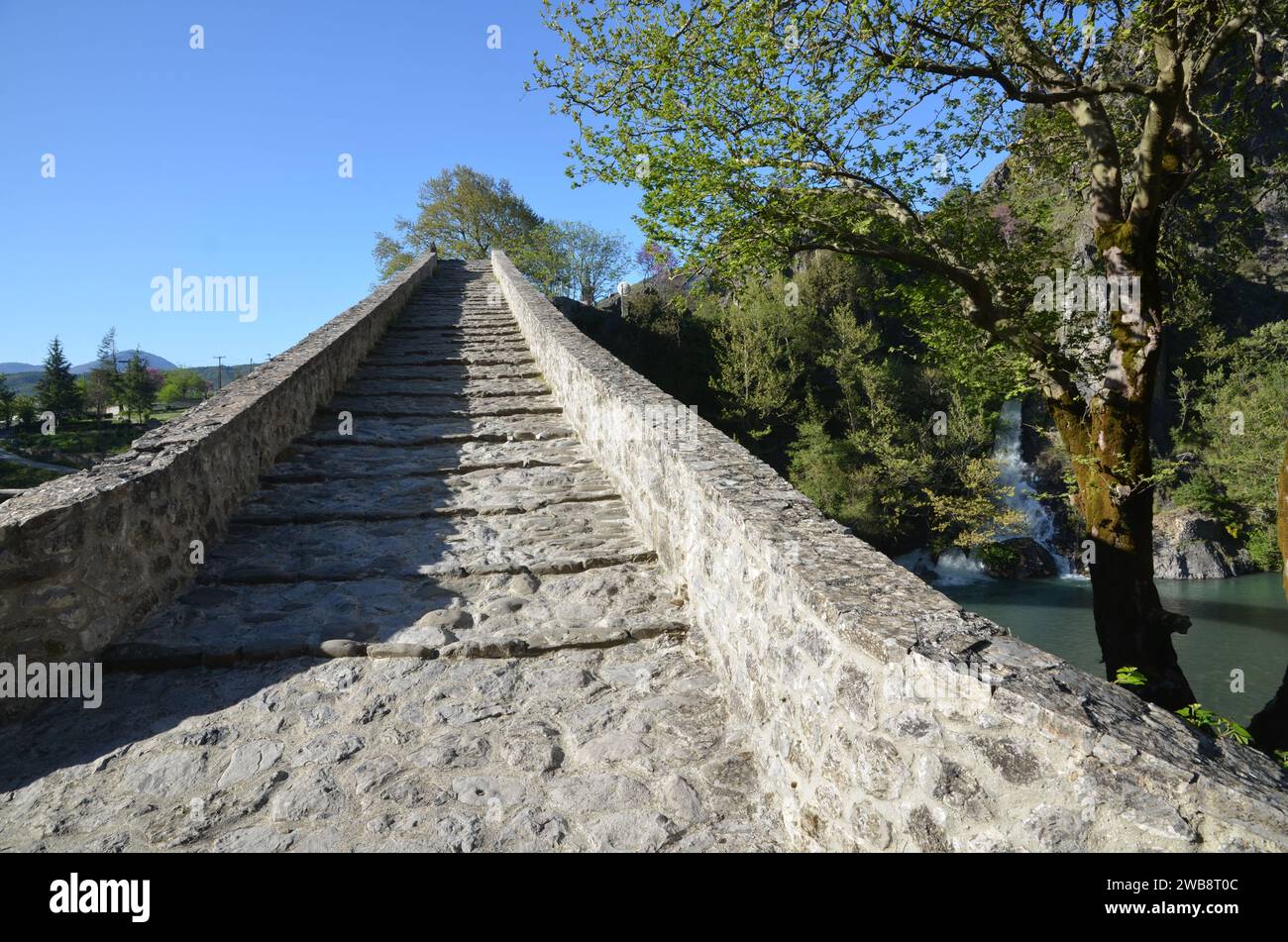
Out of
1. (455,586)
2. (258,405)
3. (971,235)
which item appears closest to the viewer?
(455,586)

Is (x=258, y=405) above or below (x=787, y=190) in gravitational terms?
below

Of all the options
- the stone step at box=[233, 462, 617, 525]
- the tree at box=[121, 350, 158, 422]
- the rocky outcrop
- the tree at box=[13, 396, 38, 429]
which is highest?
the tree at box=[121, 350, 158, 422]

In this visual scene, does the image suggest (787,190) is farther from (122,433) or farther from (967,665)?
(122,433)

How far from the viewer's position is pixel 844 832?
78.3 inches

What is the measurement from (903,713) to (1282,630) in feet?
95.9

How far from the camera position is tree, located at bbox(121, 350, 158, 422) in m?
47.9

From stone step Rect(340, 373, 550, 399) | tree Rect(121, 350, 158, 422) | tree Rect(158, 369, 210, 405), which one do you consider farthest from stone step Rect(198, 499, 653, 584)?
tree Rect(158, 369, 210, 405)

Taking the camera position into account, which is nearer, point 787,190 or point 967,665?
point 967,665

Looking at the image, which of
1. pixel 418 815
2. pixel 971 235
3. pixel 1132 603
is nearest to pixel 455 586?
pixel 418 815

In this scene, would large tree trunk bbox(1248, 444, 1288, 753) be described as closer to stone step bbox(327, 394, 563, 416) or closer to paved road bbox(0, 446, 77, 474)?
stone step bbox(327, 394, 563, 416)

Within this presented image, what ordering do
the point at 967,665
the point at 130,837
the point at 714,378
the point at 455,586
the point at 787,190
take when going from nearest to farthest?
the point at 967,665 < the point at 130,837 < the point at 455,586 < the point at 787,190 < the point at 714,378

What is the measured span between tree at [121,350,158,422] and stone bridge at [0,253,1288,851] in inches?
2080

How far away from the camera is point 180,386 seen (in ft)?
228

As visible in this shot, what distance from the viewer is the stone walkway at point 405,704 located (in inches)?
95.0
